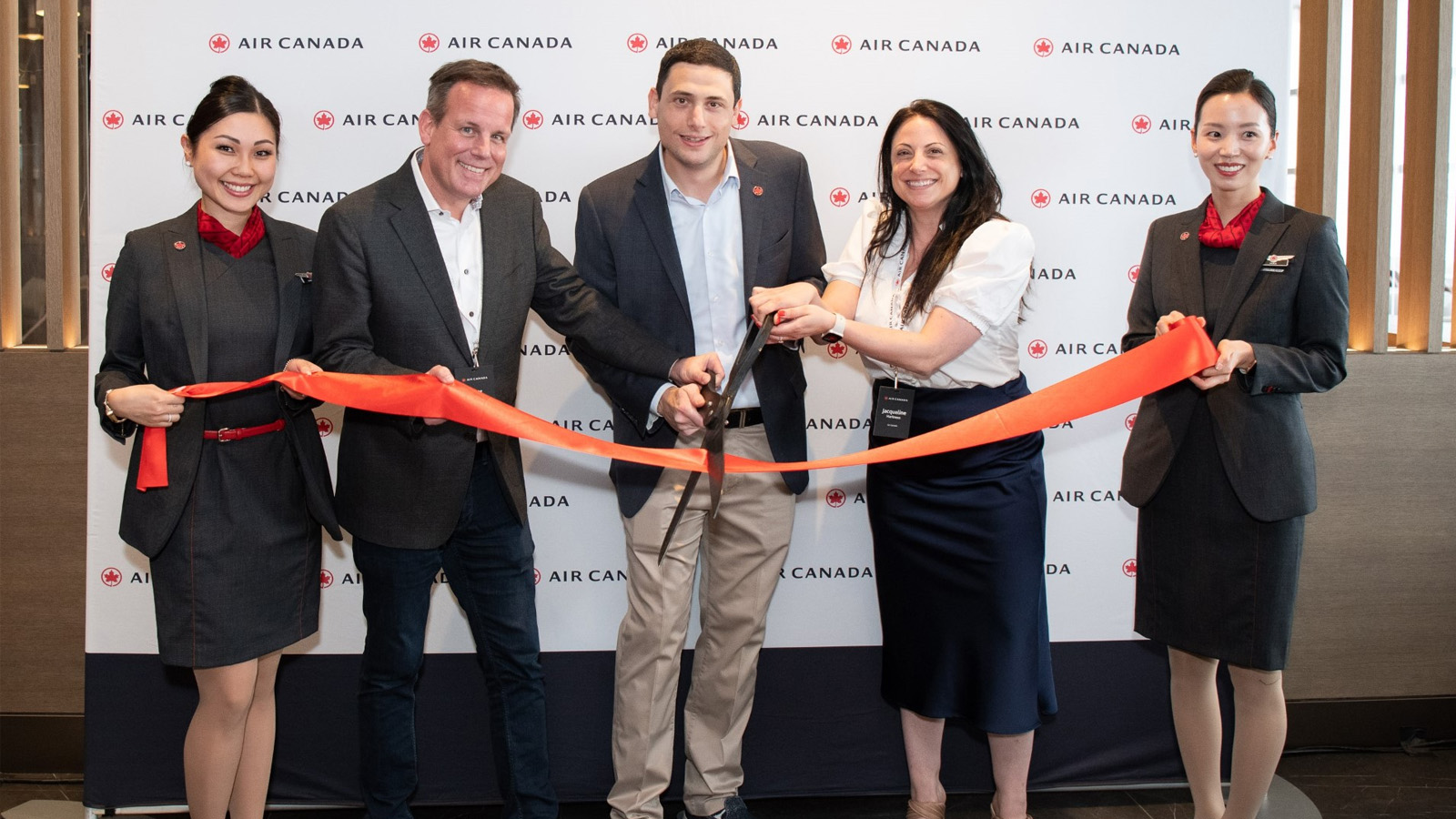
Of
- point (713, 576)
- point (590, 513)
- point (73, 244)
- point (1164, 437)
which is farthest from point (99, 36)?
point (1164, 437)

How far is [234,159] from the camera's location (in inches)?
103

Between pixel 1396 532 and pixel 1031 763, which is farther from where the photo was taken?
pixel 1396 532

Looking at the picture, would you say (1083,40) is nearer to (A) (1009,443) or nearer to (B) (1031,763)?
(A) (1009,443)

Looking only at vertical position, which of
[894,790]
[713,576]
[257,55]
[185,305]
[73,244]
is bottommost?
[894,790]

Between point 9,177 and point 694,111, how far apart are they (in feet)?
8.25

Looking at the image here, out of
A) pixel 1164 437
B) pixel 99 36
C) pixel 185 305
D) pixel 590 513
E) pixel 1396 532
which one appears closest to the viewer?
pixel 185 305

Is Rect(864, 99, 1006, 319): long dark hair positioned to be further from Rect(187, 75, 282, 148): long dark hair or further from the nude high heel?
Rect(187, 75, 282, 148): long dark hair

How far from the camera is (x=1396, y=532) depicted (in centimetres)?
380

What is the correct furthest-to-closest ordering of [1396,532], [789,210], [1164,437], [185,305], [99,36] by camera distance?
[1396,532], [99,36], [789,210], [1164,437], [185,305]

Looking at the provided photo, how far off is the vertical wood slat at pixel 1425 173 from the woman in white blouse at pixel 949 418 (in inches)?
78.0

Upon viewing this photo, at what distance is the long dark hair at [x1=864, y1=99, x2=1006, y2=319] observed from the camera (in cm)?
277

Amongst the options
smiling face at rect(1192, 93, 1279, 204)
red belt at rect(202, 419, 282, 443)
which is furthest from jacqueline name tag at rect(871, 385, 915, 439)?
red belt at rect(202, 419, 282, 443)

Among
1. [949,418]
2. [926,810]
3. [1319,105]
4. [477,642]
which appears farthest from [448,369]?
[1319,105]

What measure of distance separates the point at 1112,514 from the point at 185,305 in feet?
9.44
